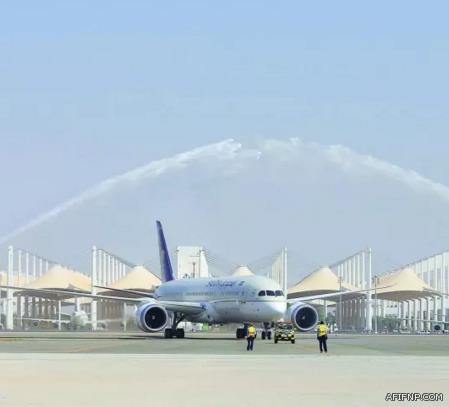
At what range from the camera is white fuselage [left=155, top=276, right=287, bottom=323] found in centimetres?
8069

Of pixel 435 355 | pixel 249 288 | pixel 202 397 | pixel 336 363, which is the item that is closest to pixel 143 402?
pixel 202 397

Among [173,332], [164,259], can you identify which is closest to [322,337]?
[173,332]

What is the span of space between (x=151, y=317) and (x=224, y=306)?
560 centimetres

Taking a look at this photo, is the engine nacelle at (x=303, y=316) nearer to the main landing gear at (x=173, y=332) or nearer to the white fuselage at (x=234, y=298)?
the white fuselage at (x=234, y=298)

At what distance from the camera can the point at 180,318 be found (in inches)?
3489

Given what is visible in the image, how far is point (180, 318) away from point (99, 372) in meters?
52.2

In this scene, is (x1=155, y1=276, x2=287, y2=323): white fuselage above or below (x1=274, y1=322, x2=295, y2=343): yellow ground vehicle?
above

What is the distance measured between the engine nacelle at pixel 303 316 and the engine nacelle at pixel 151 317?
31.0ft

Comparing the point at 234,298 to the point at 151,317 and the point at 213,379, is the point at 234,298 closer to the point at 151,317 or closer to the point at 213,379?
the point at 151,317

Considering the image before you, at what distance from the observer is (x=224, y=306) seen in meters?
84.3

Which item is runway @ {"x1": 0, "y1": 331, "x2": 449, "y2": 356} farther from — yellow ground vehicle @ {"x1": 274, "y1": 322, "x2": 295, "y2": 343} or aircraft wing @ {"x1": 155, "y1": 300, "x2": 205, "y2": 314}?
aircraft wing @ {"x1": 155, "y1": 300, "x2": 205, "y2": 314}

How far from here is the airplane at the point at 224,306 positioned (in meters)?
80.9

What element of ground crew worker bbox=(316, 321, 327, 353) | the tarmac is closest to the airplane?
ground crew worker bbox=(316, 321, 327, 353)

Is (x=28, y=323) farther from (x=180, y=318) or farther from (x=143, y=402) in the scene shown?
(x=143, y=402)
